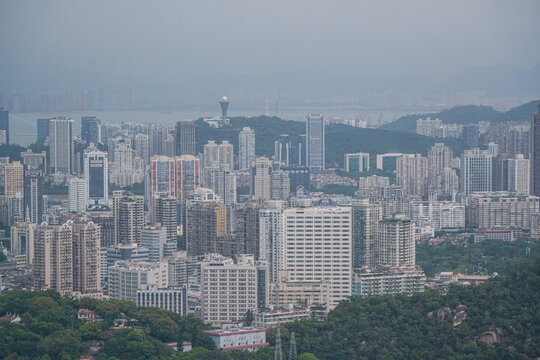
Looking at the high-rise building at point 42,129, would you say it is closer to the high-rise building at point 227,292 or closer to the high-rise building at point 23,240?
the high-rise building at point 23,240

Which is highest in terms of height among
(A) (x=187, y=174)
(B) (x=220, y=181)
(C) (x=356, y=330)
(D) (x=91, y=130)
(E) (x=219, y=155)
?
(D) (x=91, y=130)

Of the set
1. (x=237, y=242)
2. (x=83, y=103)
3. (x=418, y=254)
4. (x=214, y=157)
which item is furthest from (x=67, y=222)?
(x=214, y=157)

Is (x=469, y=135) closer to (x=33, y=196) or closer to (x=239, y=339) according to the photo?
(x=33, y=196)

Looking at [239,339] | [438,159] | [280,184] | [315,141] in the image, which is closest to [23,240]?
[239,339]

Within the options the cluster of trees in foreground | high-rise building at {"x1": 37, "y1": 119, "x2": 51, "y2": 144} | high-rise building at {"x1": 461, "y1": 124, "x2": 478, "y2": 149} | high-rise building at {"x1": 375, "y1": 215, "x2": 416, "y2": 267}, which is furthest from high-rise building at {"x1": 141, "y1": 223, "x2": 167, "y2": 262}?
high-rise building at {"x1": 461, "y1": 124, "x2": 478, "y2": 149}

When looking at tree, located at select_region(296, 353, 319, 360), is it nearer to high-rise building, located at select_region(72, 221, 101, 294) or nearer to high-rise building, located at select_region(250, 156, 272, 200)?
high-rise building, located at select_region(72, 221, 101, 294)

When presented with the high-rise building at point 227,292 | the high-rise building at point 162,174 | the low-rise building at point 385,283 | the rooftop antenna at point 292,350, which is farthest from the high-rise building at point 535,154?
the rooftop antenna at point 292,350

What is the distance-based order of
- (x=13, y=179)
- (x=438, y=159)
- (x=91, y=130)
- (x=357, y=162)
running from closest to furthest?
(x=13, y=179) → (x=438, y=159) → (x=91, y=130) → (x=357, y=162)
